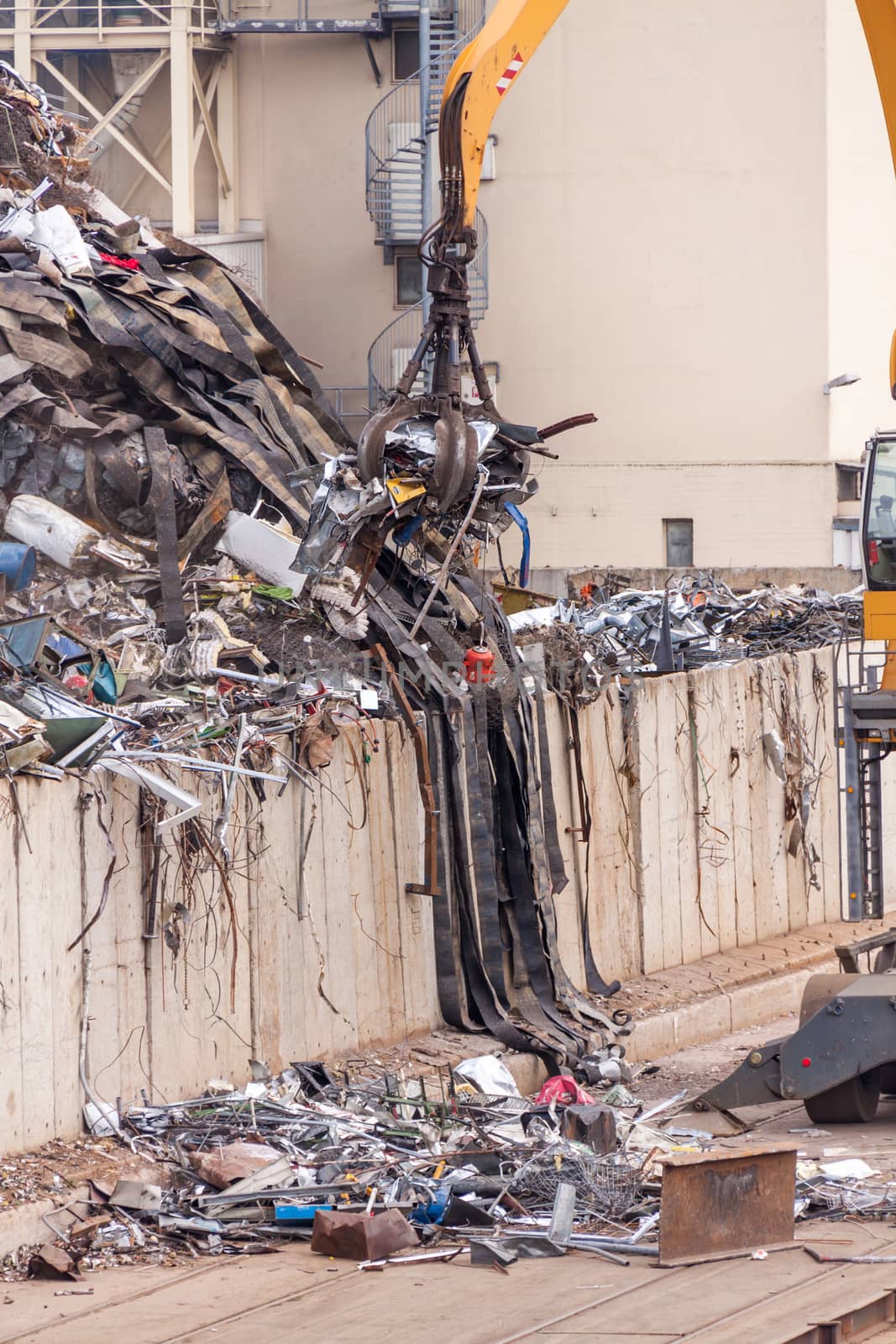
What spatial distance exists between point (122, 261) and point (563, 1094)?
30.1 feet

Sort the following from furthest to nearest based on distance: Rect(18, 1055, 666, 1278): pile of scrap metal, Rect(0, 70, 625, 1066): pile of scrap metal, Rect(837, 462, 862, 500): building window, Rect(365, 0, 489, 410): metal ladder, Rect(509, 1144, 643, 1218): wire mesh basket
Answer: Rect(837, 462, 862, 500): building window, Rect(365, 0, 489, 410): metal ladder, Rect(0, 70, 625, 1066): pile of scrap metal, Rect(509, 1144, 643, 1218): wire mesh basket, Rect(18, 1055, 666, 1278): pile of scrap metal

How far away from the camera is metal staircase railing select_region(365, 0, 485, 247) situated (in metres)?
34.6

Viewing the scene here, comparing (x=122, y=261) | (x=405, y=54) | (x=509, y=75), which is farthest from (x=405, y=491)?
(x=405, y=54)

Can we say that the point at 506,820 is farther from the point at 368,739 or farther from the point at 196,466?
the point at 196,466

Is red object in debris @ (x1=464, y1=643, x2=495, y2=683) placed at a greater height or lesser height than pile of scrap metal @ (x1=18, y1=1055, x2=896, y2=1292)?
greater

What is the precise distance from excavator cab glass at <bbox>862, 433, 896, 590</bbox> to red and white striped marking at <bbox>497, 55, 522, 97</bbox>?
352 cm

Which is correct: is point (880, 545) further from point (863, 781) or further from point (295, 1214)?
point (295, 1214)

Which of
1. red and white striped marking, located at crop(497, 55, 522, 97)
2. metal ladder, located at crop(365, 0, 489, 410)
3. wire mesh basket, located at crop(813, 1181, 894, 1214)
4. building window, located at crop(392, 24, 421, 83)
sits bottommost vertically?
wire mesh basket, located at crop(813, 1181, 894, 1214)

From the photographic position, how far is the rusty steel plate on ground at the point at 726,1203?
817 cm

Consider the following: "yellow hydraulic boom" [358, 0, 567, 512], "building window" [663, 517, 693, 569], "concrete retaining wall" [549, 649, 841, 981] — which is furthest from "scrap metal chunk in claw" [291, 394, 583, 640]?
"building window" [663, 517, 693, 569]

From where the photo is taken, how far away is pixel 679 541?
35.2 meters

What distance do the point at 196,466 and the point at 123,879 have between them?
5879 millimetres

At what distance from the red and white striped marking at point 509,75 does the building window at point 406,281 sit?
23519 mm

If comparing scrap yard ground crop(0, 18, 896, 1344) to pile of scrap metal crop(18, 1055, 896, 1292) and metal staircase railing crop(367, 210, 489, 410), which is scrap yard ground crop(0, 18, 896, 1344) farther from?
metal staircase railing crop(367, 210, 489, 410)
